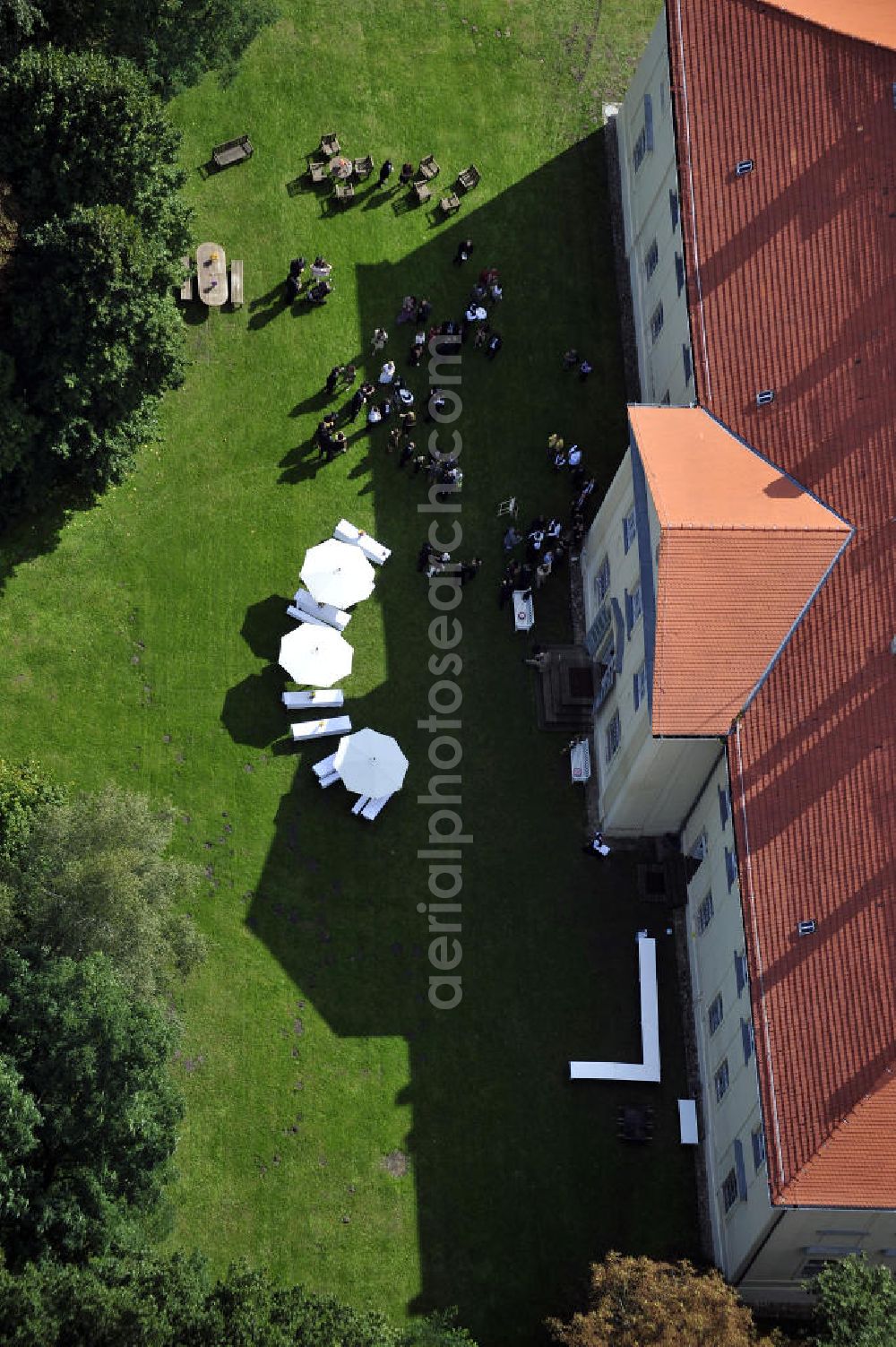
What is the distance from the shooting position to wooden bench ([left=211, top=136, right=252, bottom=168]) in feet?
255

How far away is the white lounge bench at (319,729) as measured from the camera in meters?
67.4

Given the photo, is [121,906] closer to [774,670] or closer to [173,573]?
[173,573]

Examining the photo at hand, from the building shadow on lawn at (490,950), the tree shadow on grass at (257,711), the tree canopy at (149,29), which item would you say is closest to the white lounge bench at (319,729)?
the building shadow on lawn at (490,950)

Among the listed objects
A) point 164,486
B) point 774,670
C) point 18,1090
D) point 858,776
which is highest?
point 164,486


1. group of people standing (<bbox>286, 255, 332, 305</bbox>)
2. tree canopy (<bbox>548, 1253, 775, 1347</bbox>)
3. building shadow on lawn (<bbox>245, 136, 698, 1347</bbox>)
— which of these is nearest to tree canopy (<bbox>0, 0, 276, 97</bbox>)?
group of people standing (<bbox>286, 255, 332, 305</bbox>)

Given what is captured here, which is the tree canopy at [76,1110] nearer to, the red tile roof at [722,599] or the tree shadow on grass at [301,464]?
the red tile roof at [722,599]

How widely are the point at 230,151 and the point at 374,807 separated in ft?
101

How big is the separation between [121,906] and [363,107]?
40.4m

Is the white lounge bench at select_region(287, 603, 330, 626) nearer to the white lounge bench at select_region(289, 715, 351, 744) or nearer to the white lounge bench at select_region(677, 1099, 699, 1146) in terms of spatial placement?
the white lounge bench at select_region(289, 715, 351, 744)

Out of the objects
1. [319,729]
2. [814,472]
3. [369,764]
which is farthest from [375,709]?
[814,472]

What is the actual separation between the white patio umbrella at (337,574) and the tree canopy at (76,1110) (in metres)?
19.1

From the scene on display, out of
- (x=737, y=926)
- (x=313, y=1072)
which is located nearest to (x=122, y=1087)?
(x=313, y=1072)

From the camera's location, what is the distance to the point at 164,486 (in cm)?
7188

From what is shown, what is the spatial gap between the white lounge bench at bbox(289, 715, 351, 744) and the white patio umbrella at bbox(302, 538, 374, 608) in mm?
4735
